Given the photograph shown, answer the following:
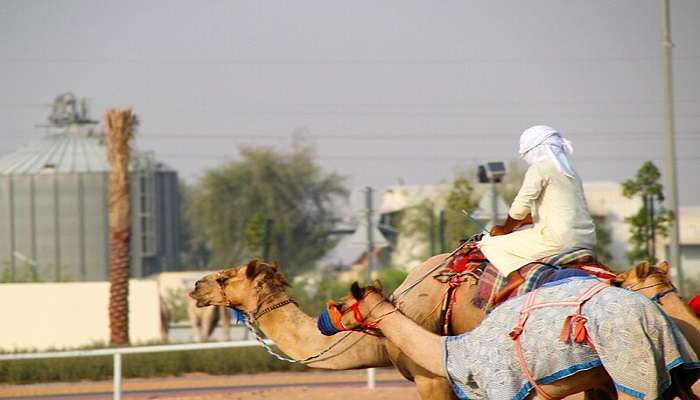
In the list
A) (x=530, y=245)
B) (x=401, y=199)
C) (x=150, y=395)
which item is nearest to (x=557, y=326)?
(x=530, y=245)

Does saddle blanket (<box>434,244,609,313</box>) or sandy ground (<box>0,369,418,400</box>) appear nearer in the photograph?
saddle blanket (<box>434,244,609,313</box>)

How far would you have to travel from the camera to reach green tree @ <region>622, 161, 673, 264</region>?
89.1 ft

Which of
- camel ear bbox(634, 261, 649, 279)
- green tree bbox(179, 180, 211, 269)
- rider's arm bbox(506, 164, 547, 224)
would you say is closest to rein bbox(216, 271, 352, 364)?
rider's arm bbox(506, 164, 547, 224)

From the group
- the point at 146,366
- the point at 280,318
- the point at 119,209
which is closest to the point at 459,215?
the point at 119,209

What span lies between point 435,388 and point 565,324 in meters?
1.66

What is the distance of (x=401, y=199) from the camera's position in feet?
208

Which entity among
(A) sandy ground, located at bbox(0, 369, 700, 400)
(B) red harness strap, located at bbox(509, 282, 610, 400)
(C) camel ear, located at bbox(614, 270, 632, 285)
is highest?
(C) camel ear, located at bbox(614, 270, 632, 285)

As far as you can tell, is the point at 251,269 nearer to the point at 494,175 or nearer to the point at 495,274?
the point at 495,274

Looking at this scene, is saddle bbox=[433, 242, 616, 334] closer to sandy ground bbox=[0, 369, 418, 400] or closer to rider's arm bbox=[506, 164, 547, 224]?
rider's arm bbox=[506, 164, 547, 224]

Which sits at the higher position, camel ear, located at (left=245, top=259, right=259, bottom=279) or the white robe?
the white robe

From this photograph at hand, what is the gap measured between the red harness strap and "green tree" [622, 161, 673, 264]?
67.2ft

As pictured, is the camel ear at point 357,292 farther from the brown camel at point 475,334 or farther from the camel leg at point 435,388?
the camel leg at point 435,388

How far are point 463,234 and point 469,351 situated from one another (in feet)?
74.6

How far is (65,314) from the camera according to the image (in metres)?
31.3
